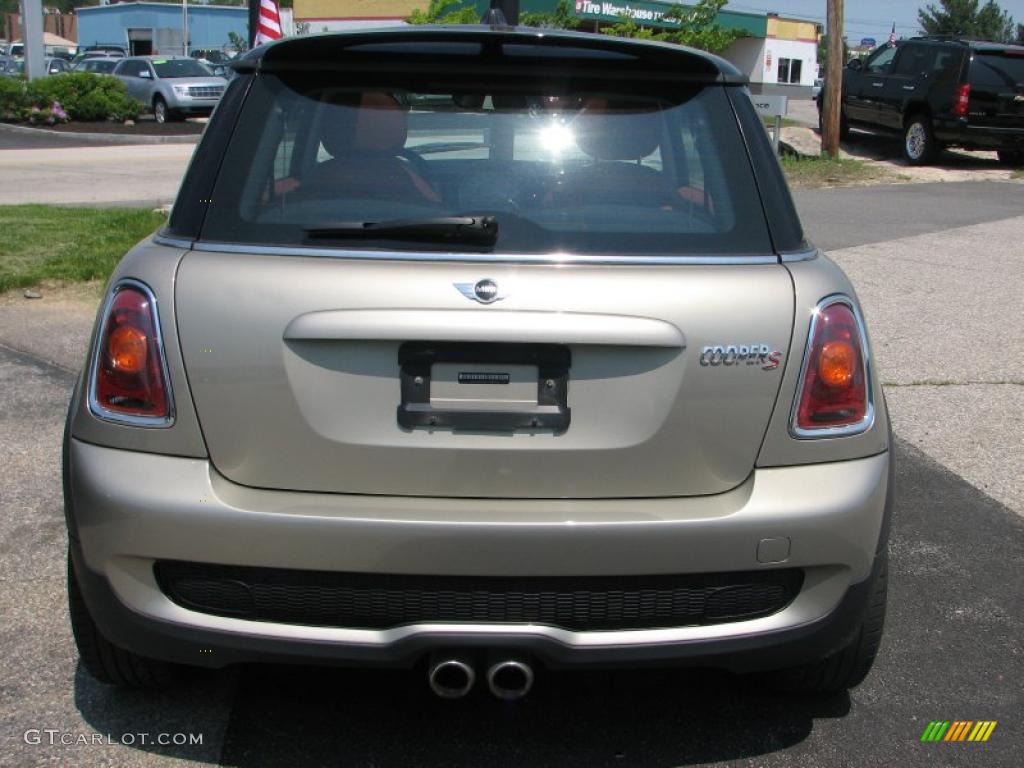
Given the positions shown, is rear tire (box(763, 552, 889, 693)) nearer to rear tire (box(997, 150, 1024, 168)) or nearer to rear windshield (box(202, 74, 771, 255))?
rear windshield (box(202, 74, 771, 255))

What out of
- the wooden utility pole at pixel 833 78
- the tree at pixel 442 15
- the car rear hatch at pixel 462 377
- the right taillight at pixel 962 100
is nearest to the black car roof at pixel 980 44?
the right taillight at pixel 962 100

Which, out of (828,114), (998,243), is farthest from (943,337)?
(828,114)

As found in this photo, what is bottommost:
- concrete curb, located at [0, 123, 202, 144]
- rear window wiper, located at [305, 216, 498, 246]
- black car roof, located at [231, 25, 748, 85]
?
concrete curb, located at [0, 123, 202, 144]

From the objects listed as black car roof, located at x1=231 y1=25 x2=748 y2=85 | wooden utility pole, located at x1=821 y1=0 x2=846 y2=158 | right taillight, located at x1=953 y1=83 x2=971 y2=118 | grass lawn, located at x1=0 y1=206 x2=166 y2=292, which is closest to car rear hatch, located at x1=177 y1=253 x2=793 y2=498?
black car roof, located at x1=231 y1=25 x2=748 y2=85

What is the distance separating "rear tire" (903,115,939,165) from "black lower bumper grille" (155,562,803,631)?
62.3ft

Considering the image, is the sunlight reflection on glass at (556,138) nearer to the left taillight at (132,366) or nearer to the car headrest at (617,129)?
the car headrest at (617,129)

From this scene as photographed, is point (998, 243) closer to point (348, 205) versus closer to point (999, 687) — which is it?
point (999, 687)

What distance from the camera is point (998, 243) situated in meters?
12.1

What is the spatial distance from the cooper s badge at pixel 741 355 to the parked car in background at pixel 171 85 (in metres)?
28.1

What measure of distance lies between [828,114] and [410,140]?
18591 millimetres

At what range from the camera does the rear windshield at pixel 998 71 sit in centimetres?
1906

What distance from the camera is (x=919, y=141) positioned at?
20234mm

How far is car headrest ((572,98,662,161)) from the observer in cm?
293

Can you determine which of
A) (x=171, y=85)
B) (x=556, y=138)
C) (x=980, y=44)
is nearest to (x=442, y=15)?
(x=171, y=85)
